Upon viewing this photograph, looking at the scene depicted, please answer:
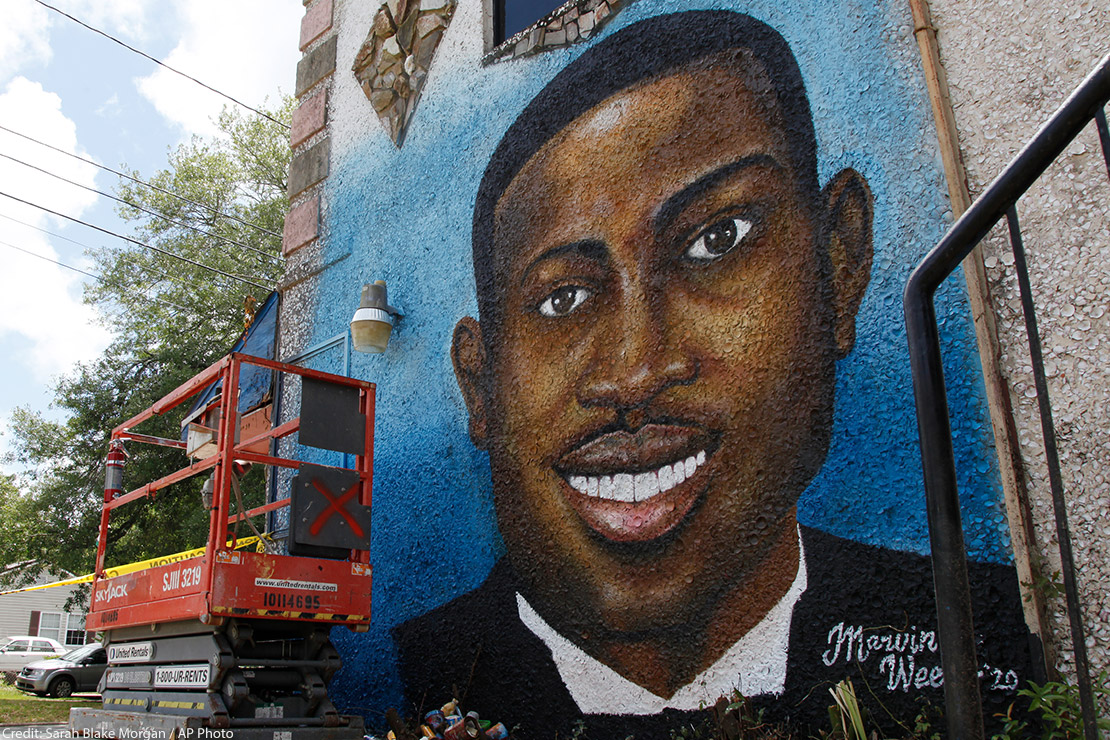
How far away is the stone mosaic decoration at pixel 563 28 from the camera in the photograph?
18.2 feet

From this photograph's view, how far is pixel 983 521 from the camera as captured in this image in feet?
11.4

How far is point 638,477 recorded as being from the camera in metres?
4.72

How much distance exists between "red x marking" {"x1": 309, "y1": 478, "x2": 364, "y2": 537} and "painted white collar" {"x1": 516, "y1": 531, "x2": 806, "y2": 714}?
1.44m

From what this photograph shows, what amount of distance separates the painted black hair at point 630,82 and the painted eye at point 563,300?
0.50m

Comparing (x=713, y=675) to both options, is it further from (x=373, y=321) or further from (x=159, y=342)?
(x=159, y=342)

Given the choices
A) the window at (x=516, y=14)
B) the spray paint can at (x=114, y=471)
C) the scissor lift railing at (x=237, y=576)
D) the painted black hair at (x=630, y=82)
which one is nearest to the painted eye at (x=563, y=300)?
the painted black hair at (x=630, y=82)

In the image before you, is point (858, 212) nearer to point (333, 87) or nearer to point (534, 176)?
point (534, 176)

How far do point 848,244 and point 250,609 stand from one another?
365 centimetres

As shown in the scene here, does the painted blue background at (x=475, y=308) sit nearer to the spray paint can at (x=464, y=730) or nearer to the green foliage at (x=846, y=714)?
the green foliage at (x=846, y=714)

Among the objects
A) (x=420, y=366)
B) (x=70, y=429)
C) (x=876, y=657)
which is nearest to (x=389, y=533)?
(x=420, y=366)

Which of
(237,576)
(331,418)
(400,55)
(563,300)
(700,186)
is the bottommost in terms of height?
(237,576)

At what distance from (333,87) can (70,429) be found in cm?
1362

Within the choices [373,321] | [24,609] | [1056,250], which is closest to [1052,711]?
[1056,250]

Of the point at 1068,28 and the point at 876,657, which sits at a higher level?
the point at 1068,28
